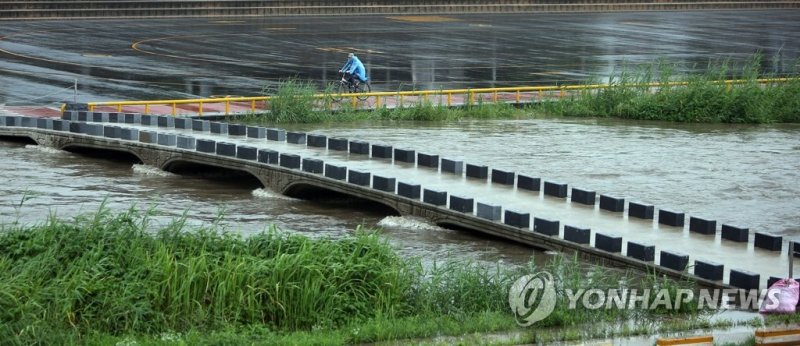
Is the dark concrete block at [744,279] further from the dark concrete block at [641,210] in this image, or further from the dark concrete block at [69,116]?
the dark concrete block at [69,116]

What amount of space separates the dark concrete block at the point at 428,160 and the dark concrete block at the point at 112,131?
801cm

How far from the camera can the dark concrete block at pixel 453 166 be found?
99.5 feet

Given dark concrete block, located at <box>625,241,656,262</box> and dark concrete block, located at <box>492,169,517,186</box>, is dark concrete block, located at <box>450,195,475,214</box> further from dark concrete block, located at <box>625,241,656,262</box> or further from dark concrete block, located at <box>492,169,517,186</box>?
dark concrete block, located at <box>625,241,656,262</box>

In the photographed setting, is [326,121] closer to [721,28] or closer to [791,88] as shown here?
A: [791,88]

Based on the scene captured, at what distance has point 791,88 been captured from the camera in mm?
45438

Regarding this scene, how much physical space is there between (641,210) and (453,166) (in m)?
5.86

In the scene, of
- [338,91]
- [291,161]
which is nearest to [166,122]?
[291,161]

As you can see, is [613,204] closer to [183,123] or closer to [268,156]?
[268,156]

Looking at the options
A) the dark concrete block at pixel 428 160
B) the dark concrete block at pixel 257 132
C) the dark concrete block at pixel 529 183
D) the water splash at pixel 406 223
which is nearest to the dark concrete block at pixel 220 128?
the dark concrete block at pixel 257 132

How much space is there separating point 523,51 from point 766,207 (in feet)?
110

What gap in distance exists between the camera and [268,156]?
3086cm

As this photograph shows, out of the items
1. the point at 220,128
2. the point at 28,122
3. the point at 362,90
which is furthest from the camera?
the point at 362,90

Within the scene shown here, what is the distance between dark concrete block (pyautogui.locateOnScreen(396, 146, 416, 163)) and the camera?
1243 inches

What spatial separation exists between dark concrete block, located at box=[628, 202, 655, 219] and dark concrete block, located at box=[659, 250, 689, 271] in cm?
390
